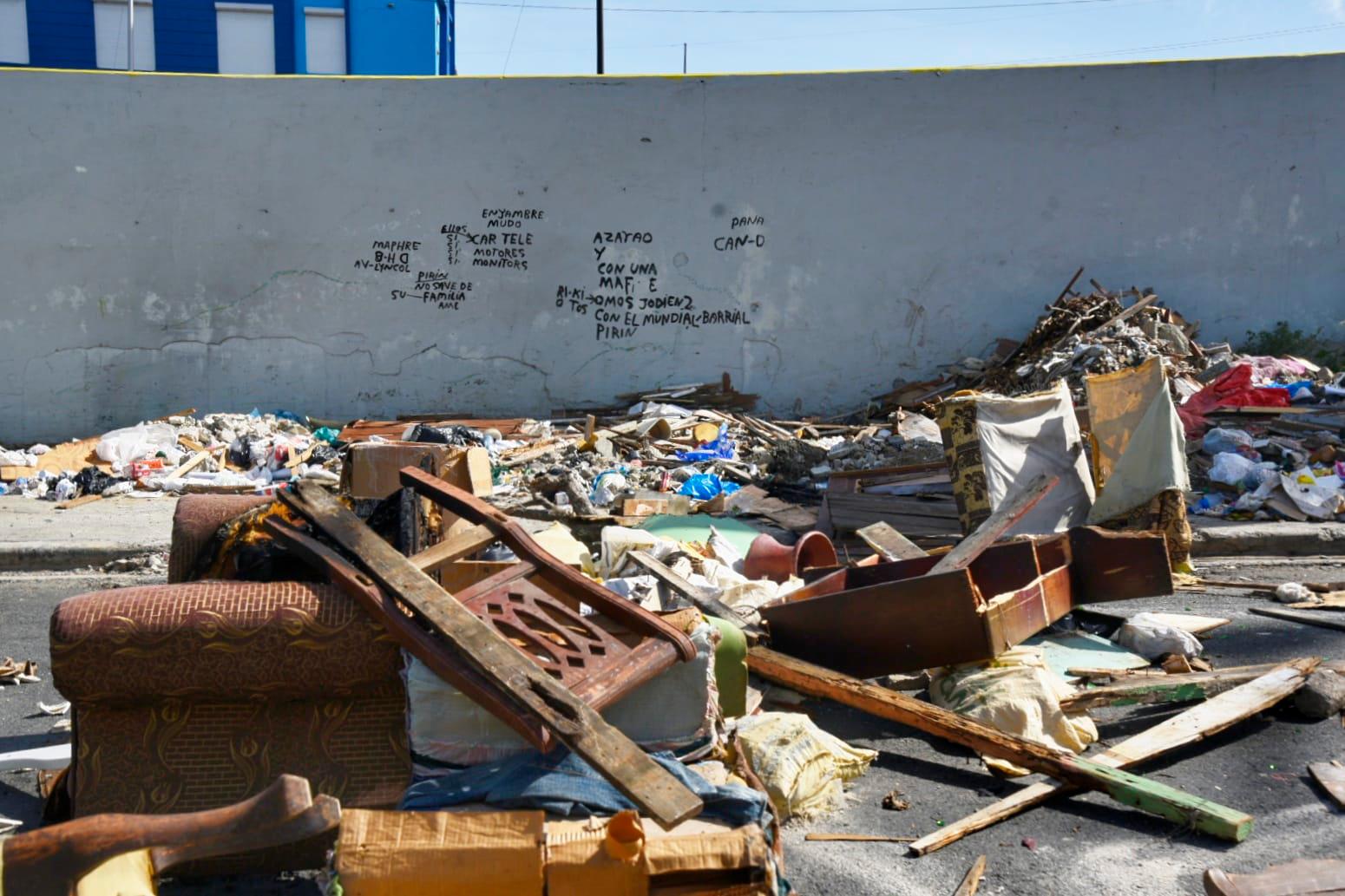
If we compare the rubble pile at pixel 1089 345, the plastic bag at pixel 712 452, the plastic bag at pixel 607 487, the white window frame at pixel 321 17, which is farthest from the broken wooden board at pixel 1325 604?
the white window frame at pixel 321 17

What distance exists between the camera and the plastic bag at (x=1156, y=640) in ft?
17.7

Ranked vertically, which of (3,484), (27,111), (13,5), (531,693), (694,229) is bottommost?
(3,484)

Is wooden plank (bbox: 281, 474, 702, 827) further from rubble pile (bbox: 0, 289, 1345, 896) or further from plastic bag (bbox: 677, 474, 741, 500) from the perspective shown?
plastic bag (bbox: 677, 474, 741, 500)

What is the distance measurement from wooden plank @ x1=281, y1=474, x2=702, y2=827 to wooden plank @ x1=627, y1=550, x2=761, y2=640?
170 centimetres

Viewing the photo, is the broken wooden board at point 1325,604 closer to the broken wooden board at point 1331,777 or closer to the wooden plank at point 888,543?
the wooden plank at point 888,543

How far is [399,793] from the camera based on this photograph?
137 inches

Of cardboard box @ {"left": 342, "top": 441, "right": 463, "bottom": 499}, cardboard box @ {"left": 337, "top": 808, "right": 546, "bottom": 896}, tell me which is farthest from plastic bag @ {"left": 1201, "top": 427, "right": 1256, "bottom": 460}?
cardboard box @ {"left": 337, "top": 808, "right": 546, "bottom": 896}

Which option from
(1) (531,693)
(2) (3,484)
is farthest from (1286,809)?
(2) (3,484)

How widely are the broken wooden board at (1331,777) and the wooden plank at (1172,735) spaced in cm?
34

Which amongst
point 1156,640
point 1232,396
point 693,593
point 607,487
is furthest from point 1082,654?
point 1232,396

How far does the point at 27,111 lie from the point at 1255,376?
12.6 m

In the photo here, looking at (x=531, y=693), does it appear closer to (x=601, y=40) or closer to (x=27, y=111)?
(x=27, y=111)

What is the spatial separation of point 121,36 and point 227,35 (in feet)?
6.86

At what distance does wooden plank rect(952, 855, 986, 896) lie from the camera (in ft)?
11.1
